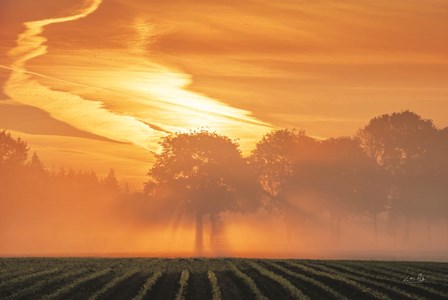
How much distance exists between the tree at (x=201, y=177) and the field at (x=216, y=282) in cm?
7487

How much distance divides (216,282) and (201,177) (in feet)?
298

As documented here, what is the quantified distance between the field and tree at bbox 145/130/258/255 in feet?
246

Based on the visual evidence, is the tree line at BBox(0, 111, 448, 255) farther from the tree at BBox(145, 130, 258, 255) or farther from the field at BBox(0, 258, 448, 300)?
the field at BBox(0, 258, 448, 300)

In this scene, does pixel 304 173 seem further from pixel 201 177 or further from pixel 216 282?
pixel 216 282

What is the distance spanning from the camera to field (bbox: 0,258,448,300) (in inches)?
1521

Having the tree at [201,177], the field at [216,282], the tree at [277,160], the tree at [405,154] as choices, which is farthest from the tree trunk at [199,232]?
the field at [216,282]

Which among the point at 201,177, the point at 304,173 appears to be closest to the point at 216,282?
the point at 201,177

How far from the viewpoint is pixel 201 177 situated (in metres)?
135

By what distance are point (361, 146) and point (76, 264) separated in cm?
9702

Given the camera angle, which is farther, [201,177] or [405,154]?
[405,154]

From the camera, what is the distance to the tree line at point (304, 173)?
137 m

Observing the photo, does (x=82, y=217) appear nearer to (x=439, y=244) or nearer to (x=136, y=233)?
(x=136, y=233)

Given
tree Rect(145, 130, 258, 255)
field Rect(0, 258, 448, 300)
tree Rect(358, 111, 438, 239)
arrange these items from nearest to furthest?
1. field Rect(0, 258, 448, 300)
2. tree Rect(145, 130, 258, 255)
3. tree Rect(358, 111, 438, 239)

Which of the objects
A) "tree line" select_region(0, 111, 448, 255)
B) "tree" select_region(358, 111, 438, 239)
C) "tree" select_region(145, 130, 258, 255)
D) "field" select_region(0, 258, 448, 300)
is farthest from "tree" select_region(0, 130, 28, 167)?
"field" select_region(0, 258, 448, 300)
